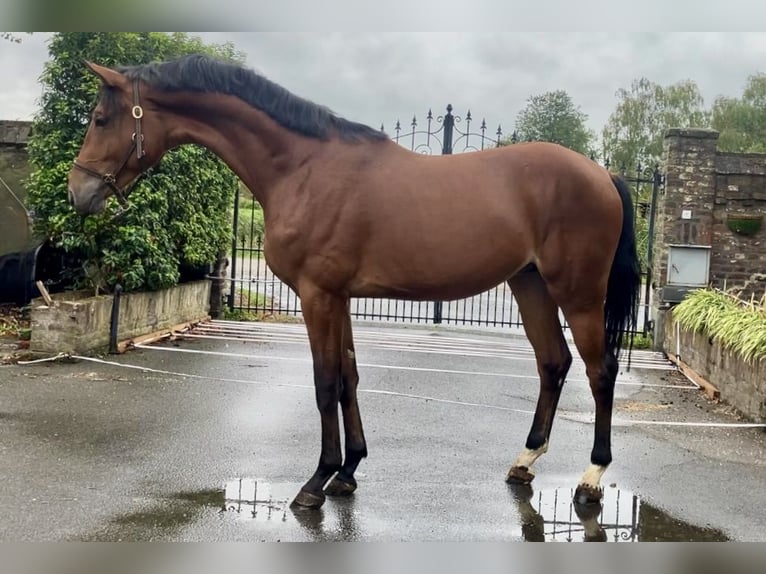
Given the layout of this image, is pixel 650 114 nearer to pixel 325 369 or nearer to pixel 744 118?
pixel 744 118

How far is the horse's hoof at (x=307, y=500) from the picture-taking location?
339 cm

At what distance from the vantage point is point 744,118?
29.1 metres

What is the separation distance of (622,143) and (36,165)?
944 inches

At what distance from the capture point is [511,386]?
6621 mm

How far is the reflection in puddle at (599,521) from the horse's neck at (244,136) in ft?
6.69

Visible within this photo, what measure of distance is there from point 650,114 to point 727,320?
961 inches

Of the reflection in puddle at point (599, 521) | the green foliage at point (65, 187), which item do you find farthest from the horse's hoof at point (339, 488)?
the green foliage at point (65, 187)

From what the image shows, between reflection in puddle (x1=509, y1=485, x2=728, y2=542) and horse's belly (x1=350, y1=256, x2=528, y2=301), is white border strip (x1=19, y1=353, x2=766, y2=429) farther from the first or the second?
horse's belly (x1=350, y1=256, x2=528, y2=301)

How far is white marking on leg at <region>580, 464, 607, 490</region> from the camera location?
365cm

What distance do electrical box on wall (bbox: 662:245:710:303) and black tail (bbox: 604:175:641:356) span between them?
541 centimetres

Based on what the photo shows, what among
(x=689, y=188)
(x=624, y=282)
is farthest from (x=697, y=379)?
(x=624, y=282)

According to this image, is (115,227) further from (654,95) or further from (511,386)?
(654,95)

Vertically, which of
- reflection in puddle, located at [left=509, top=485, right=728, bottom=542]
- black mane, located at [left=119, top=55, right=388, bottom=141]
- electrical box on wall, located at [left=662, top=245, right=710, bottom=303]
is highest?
black mane, located at [left=119, top=55, right=388, bottom=141]

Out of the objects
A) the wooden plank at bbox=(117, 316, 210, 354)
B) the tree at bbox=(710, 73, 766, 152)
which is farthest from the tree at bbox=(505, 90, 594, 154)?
the tree at bbox=(710, 73, 766, 152)
